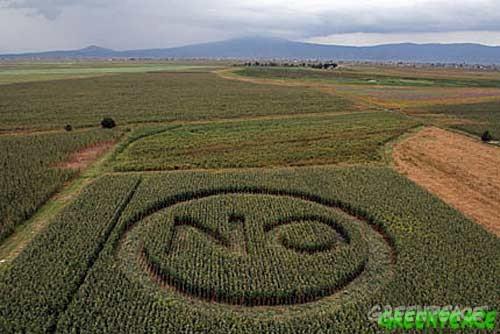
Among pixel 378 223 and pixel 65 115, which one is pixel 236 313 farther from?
pixel 65 115

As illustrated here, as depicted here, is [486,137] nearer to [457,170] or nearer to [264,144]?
[457,170]

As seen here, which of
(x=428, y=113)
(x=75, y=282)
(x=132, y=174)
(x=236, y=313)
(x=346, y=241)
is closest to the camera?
(x=236, y=313)

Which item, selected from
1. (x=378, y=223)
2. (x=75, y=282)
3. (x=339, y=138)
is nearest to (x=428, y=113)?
(x=339, y=138)

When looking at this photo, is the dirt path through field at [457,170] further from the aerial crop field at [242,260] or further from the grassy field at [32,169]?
the grassy field at [32,169]

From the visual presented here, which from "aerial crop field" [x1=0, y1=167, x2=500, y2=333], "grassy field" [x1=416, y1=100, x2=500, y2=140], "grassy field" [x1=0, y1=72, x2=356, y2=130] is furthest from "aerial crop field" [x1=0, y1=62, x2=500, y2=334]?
"grassy field" [x1=0, y1=72, x2=356, y2=130]

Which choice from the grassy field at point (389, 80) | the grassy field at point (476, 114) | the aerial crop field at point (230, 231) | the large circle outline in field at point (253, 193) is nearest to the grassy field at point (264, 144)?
the aerial crop field at point (230, 231)

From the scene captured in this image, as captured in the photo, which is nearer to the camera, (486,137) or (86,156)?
(86,156)

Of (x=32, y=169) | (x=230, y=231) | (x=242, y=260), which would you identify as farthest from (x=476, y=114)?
(x=32, y=169)
